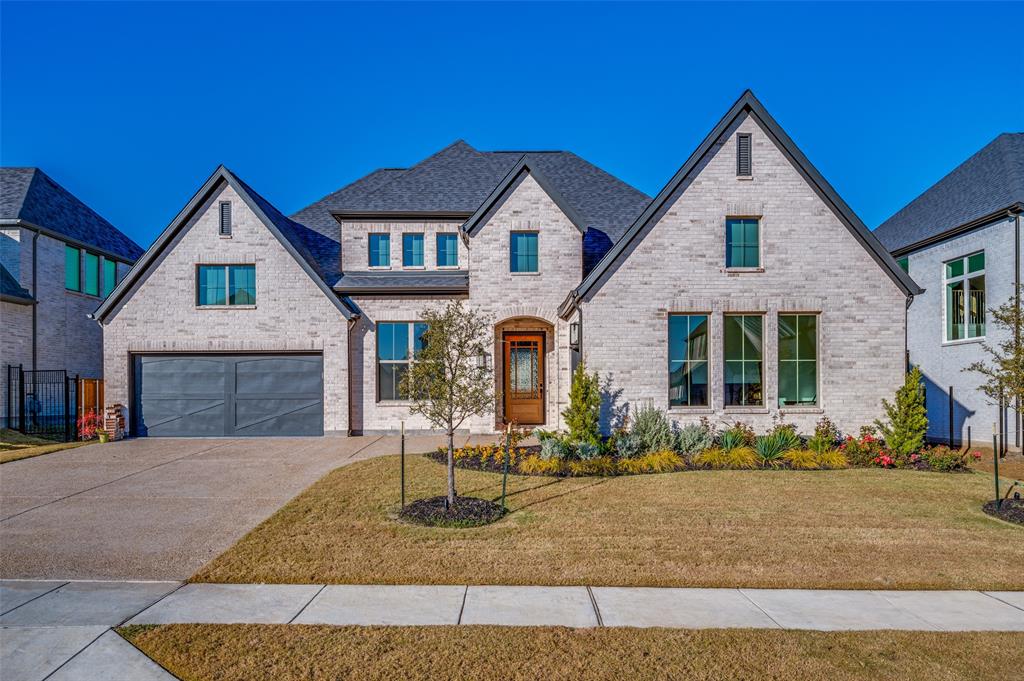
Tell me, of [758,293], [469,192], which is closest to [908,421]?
[758,293]

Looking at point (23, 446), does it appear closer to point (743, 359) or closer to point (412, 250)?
point (412, 250)

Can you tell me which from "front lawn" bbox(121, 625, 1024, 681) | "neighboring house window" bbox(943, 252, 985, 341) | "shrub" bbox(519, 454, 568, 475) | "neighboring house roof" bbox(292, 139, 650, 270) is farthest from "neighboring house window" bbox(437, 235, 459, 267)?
"neighboring house window" bbox(943, 252, 985, 341)

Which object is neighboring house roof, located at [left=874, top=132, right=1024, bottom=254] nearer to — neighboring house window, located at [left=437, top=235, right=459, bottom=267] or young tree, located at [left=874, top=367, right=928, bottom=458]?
young tree, located at [left=874, top=367, right=928, bottom=458]

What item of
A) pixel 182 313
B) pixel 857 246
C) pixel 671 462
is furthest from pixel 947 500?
pixel 182 313

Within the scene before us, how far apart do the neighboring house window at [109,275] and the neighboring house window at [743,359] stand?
23.8 m

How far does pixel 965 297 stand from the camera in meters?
16.1

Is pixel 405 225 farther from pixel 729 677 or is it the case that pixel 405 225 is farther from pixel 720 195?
pixel 729 677

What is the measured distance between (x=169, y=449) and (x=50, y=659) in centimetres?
1153

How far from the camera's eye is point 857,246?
13891mm

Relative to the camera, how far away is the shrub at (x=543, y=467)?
11.2 metres

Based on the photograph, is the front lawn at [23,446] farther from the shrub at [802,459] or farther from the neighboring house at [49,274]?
the shrub at [802,459]

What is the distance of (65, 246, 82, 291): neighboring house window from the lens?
69.3ft

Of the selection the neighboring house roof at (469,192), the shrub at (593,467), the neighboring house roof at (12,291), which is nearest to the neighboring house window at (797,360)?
the shrub at (593,467)

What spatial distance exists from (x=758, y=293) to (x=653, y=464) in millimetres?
5375
